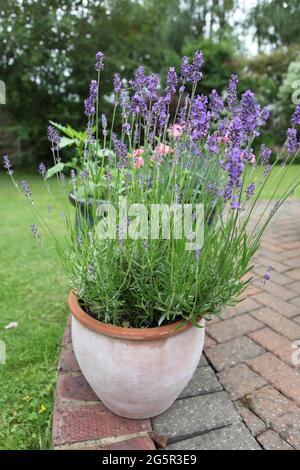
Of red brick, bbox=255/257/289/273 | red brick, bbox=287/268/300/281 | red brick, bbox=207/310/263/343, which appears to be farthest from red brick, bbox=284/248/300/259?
red brick, bbox=207/310/263/343

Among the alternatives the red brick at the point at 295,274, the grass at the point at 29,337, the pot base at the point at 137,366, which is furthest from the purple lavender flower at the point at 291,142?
the red brick at the point at 295,274

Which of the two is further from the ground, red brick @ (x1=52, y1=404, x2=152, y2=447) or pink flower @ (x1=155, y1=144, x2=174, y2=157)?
pink flower @ (x1=155, y1=144, x2=174, y2=157)

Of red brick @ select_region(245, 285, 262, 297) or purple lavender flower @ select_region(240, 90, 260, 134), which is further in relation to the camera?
red brick @ select_region(245, 285, 262, 297)

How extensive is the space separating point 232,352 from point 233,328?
242 mm

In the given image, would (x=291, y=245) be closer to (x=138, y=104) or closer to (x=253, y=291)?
(x=253, y=291)

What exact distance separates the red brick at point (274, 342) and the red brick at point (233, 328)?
6 centimetres

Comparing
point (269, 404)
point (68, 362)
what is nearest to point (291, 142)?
point (269, 404)

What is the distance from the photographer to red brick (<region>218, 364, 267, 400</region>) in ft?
5.73

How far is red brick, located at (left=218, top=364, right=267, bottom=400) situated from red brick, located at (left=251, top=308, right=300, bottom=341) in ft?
1.37

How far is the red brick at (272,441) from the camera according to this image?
1.45 metres

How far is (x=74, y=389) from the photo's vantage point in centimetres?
175

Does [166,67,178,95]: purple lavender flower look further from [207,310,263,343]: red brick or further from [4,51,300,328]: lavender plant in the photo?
[207,310,263,343]: red brick
